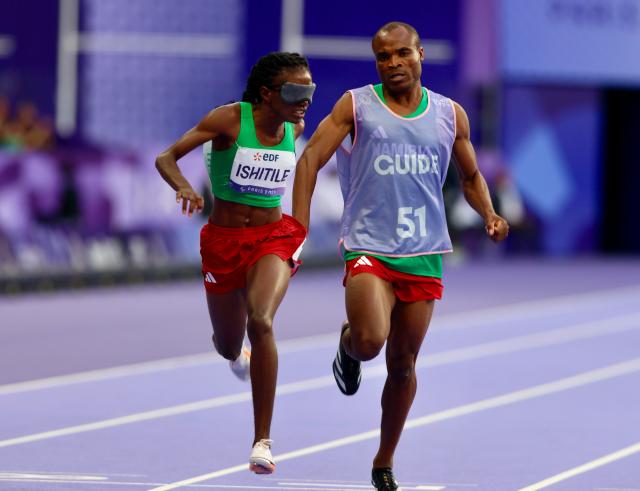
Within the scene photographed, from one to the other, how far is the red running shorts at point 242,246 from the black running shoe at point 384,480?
1237mm

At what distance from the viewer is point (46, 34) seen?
2850 centimetres

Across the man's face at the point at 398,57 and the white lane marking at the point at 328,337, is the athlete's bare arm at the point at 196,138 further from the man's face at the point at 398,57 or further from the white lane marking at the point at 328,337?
the white lane marking at the point at 328,337

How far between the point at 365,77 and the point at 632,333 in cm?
1283

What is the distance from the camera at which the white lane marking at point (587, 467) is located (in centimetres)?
809

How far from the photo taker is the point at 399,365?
755 centimetres

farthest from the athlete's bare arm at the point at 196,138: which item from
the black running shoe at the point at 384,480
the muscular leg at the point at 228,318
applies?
the black running shoe at the point at 384,480

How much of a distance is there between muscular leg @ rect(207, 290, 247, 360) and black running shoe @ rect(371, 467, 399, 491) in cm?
149

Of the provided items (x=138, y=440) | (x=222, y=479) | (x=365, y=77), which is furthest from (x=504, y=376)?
(x=365, y=77)

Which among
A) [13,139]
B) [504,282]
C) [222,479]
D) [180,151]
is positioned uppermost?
[180,151]

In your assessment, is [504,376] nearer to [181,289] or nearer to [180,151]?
[180,151]

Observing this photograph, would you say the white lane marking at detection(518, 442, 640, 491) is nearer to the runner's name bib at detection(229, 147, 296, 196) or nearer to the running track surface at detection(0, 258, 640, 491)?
the running track surface at detection(0, 258, 640, 491)

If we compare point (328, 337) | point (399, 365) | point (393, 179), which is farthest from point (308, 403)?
point (328, 337)

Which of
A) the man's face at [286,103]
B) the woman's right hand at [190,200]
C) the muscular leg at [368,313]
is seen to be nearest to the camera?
the muscular leg at [368,313]

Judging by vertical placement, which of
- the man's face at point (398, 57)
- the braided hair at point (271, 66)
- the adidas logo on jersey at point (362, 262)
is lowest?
the adidas logo on jersey at point (362, 262)
